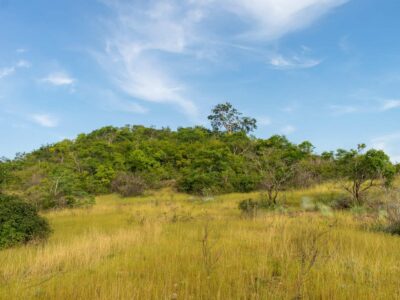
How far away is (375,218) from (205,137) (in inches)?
1678

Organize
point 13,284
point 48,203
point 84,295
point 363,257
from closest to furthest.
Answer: point 84,295
point 13,284
point 363,257
point 48,203

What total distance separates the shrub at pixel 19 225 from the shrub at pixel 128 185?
1916cm

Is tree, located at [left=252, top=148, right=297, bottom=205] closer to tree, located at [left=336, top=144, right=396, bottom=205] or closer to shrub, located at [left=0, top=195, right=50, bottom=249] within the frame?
tree, located at [left=336, top=144, right=396, bottom=205]

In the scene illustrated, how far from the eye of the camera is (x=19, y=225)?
896 cm

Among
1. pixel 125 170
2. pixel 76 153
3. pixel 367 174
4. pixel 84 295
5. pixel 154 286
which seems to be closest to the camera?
pixel 84 295

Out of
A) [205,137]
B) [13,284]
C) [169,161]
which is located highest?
[205,137]

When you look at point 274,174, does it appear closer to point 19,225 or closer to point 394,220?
point 394,220

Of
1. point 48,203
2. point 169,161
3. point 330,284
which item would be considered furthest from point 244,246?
point 169,161

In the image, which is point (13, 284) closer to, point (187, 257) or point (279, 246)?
point (187, 257)

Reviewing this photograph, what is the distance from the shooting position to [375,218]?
33.1ft

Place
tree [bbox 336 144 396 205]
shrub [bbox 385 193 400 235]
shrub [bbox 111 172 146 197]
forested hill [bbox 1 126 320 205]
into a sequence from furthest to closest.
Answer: shrub [bbox 111 172 146 197] < forested hill [bbox 1 126 320 205] < tree [bbox 336 144 396 205] < shrub [bbox 385 193 400 235]

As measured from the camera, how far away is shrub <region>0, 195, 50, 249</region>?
27.8 ft

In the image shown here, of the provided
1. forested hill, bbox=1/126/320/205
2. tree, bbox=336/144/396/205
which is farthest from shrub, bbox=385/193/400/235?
forested hill, bbox=1/126/320/205

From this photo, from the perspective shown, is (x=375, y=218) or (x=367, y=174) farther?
(x=367, y=174)
